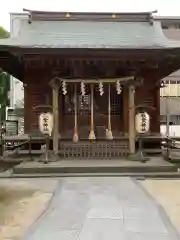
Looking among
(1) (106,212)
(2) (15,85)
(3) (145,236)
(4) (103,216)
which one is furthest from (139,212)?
(2) (15,85)

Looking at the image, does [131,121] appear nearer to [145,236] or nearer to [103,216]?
[103,216]

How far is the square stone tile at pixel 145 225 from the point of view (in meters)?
5.63

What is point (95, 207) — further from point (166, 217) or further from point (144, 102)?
point (144, 102)

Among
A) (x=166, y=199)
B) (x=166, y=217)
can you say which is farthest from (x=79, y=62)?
(x=166, y=217)

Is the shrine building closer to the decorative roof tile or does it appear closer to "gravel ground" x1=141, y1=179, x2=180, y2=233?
the decorative roof tile

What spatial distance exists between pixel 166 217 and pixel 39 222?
2.03 m

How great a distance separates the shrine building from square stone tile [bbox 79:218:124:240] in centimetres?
777

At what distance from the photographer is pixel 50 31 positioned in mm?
16625

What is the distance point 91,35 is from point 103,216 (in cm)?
1067

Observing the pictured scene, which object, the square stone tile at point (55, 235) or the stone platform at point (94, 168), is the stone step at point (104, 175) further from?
the square stone tile at point (55, 235)

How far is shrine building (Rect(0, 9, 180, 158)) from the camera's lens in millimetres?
13281

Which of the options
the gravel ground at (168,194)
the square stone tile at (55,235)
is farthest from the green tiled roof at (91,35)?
the square stone tile at (55,235)

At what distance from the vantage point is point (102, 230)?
18.4 ft

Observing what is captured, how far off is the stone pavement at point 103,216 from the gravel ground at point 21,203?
0.61ft
